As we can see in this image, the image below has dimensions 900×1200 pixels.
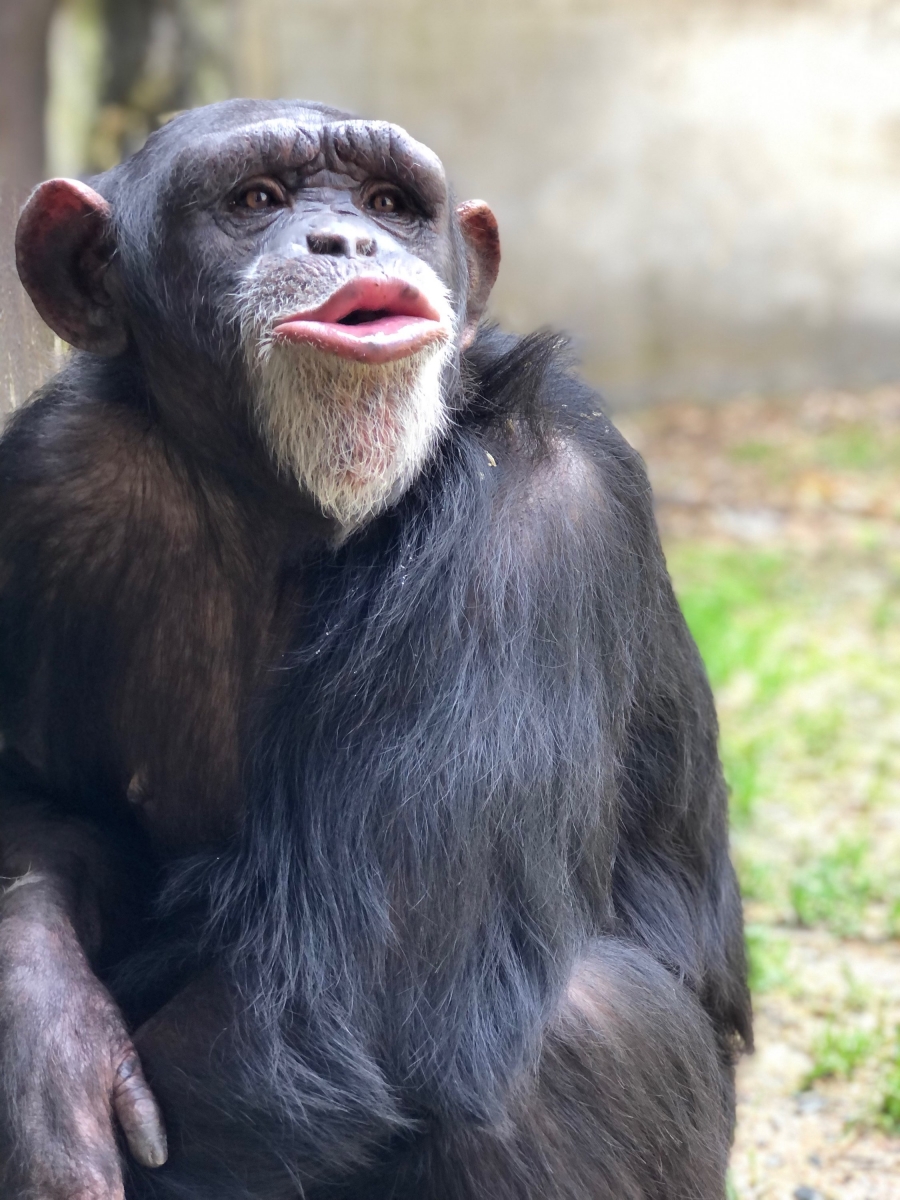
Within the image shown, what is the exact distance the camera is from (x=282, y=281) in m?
3.26

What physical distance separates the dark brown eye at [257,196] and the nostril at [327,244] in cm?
24

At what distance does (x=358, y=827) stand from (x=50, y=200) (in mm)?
A: 1612

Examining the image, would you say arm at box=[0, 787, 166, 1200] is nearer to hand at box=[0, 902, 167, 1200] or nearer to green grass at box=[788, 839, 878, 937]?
hand at box=[0, 902, 167, 1200]

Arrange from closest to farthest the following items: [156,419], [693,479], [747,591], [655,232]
Answer: [156,419] < [747,591] < [693,479] < [655,232]

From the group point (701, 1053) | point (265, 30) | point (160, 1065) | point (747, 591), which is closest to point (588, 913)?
point (701, 1053)

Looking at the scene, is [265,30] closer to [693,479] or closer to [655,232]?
[655,232]

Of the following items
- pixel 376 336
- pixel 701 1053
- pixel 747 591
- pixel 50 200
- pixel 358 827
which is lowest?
pixel 747 591

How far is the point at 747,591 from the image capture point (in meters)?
9.64

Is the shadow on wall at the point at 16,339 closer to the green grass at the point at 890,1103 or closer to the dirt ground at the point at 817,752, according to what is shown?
the dirt ground at the point at 817,752

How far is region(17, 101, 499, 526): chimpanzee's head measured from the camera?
321 centimetres

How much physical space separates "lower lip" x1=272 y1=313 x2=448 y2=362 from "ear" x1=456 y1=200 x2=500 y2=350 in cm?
72

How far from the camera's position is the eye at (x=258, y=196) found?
11.4 ft

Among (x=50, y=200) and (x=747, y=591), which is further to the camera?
(x=747, y=591)

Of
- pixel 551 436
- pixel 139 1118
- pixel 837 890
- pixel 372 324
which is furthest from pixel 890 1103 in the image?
pixel 372 324
